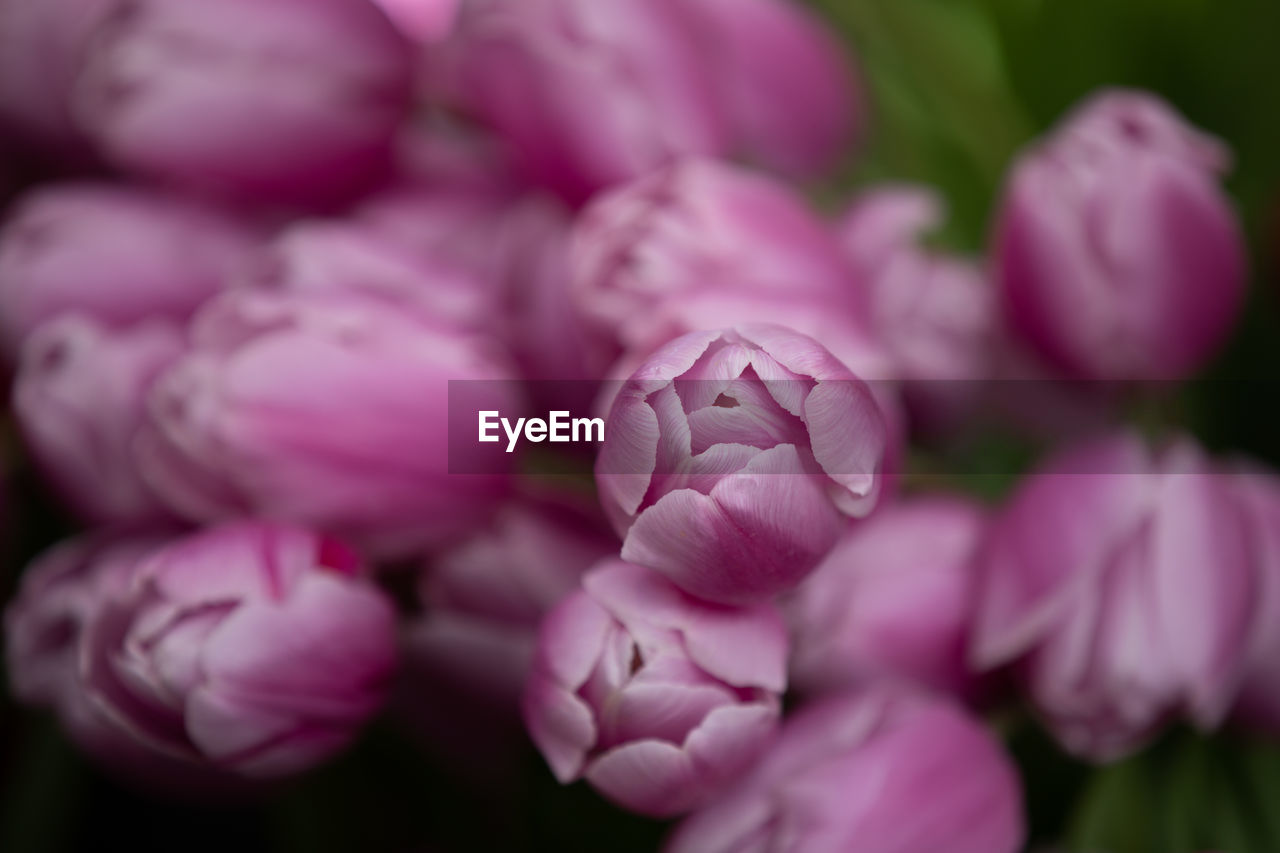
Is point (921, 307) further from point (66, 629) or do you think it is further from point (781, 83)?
point (66, 629)

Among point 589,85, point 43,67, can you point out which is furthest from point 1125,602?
point 43,67

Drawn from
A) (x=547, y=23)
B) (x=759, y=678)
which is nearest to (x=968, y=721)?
(x=759, y=678)

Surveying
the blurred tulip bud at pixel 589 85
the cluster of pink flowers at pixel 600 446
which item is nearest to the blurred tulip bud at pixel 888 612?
the cluster of pink flowers at pixel 600 446

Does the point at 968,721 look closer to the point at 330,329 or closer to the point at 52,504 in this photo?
the point at 330,329

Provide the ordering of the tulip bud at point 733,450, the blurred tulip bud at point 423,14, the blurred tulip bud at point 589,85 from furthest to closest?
the blurred tulip bud at point 423,14 < the blurred tulip bud at point 589,85 < the tulip bud at point 733,450

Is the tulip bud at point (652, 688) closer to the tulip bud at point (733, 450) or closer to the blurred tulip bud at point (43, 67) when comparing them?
the tulip bud at point (733, 450)

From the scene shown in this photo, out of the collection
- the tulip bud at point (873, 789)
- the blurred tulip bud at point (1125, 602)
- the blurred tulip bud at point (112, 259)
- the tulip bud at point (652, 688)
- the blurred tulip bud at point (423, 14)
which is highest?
the blurred tulip bud at point (423, 14)

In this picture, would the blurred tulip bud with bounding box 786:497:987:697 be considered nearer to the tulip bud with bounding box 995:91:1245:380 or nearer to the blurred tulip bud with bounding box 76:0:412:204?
the tulip bud with bounding box 995:91:1245:380
